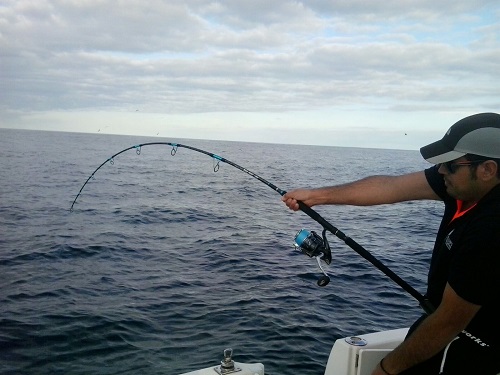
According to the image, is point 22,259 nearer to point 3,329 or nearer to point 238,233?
point 3,329

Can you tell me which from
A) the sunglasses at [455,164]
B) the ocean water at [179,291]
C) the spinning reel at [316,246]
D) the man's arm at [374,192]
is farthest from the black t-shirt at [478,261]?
the ocean water at [179,291]

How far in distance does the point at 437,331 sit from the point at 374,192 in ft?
3.57

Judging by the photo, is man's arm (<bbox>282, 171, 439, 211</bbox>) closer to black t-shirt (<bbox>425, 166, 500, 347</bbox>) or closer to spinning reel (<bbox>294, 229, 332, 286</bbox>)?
spinning reel (<bbox>294, 229, 332, 286</bbox>)

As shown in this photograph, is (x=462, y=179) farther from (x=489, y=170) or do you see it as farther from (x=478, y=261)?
(x=478, y=261)

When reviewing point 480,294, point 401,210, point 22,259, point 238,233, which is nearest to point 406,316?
point 480,294

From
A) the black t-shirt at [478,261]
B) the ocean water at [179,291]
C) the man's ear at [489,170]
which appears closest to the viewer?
the black t-shirt at [478,261]

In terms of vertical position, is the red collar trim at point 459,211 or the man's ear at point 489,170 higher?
the man's ear at point 489,170

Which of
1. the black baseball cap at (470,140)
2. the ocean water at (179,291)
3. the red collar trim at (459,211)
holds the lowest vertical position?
the ocean water at (179,291)

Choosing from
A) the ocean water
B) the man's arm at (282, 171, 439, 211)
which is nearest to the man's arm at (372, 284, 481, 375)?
the man's arm at (282, 171, 439, 211)

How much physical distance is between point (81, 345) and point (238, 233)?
832 centimetres

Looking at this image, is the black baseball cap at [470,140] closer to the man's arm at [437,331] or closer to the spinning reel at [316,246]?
the man's arm at [437,331]

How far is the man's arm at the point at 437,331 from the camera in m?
2.11

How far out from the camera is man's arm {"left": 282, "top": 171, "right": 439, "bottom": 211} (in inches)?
115

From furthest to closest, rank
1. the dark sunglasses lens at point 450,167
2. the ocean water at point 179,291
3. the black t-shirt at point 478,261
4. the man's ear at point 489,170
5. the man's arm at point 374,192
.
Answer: the ocean water at point 179,291 < the man's arm at point 374,192 < the dark sunglasses lens at point 450,167 < the man's ear at point 489,170 < the black t-shirt at point 478,261
